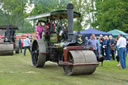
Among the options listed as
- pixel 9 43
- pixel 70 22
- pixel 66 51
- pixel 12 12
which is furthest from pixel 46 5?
pixel 66 51

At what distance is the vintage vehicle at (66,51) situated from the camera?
22.9ft

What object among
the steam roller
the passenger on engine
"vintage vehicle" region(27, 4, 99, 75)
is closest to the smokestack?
"vintage vehicle" region(27, 4, 99, 75)

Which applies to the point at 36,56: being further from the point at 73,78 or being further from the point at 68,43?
the point at 73,78

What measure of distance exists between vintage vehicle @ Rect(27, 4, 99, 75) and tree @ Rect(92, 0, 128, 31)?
20.8 meters

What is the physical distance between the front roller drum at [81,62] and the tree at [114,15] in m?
22.5

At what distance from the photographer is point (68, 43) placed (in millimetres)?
7367

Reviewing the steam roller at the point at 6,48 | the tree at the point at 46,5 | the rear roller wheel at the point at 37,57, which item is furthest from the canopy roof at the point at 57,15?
the tree at the point at 46,5

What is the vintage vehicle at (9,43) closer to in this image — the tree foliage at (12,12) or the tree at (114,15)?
the tree at (114,15)

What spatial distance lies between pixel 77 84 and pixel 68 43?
1743 mm

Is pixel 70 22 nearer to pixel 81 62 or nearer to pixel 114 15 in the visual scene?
pixel 81 62

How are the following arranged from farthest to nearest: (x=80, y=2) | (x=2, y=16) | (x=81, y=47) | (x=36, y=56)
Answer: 1. (x=2, y=16)
2. (x=80, y=2)
3. (x=36, y=56)
4. (x=81, y=47)

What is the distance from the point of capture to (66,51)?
7.10 meters

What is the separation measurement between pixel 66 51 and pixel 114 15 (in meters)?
23.7

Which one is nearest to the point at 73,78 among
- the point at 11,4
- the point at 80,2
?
the point at 80,2
